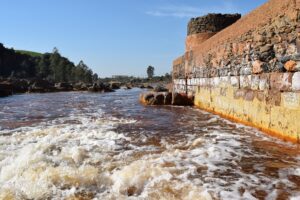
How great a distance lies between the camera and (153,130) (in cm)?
714

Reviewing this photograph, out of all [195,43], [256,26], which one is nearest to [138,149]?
[256,26]

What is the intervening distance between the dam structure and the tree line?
235ft

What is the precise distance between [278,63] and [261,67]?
699 mm

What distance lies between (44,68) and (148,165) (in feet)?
317

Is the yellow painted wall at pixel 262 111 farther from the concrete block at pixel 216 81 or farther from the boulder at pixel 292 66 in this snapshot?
the boulder at pixel 292 66

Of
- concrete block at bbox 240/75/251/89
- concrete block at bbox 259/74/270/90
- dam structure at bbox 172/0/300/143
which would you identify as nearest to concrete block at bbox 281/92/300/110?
dam structure at bbox 172/0/300/143

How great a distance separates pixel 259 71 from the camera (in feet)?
22.1

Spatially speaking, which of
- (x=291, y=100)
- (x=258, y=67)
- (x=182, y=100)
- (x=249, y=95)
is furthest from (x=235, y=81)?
(x=182, y=100)

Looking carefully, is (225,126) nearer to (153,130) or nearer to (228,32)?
(153,130)

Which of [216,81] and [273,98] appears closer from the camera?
[273,98]

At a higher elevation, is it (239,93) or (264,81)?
(264,81)

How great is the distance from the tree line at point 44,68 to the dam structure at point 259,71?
71.6 metres

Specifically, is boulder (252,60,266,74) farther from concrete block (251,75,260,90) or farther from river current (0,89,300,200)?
river current (0,89,300,200)

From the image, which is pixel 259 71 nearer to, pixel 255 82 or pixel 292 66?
pixel 255 82
